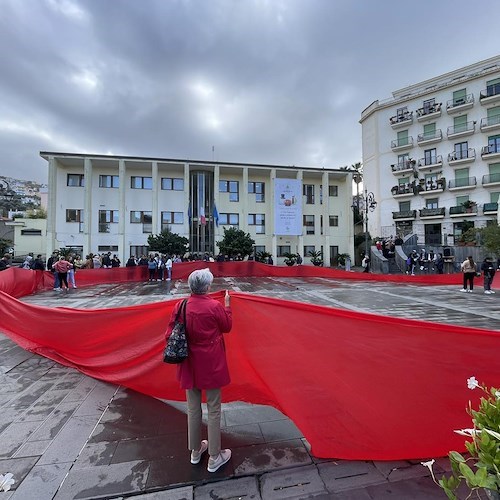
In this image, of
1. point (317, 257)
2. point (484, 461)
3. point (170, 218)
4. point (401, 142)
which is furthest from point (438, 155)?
point (484, 461)

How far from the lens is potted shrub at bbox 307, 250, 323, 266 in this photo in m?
32.9

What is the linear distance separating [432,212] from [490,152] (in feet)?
27.6

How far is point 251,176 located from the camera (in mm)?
35938

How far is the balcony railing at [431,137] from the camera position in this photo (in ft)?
124

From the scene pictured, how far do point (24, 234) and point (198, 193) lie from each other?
2889 cm

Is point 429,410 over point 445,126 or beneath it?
beneath

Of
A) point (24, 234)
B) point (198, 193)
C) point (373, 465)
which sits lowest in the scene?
point (373, 465)

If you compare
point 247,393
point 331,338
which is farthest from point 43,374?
point 331,338

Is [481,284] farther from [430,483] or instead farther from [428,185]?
[428,185]

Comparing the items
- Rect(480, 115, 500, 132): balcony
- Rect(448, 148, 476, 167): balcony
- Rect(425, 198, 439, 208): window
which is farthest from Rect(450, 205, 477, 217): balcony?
Rect(480, 115, 500, 132): balcony

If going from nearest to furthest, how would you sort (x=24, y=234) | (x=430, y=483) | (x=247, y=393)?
(x=430, y=483), (x=247, y=393), (x=24, y=234)

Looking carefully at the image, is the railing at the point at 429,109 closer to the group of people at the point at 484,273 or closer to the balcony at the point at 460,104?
the balcony at the point at 460,104

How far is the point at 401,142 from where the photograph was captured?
134ft

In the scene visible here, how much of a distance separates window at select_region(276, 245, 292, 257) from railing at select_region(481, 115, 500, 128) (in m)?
25.8
